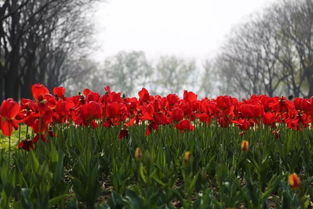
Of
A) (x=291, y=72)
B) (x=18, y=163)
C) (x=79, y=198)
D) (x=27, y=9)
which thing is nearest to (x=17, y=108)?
(x=18, y=163)

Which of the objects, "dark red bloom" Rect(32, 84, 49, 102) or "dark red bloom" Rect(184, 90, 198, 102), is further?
"dark red bloom" Rect(184, 90, 198, 102)

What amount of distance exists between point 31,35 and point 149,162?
70.7 feet

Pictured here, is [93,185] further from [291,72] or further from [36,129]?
[291,72]

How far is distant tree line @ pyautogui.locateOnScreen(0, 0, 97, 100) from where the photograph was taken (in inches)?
767

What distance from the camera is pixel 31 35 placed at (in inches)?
884

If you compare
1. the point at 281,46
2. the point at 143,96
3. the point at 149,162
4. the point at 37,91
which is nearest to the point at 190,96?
the point at 143,96

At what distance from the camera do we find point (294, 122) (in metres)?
4.60

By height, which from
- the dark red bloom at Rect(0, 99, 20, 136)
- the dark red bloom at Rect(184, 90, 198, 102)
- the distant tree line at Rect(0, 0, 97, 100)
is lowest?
the dark red bloom at Rect(0, 99, 20, 136)

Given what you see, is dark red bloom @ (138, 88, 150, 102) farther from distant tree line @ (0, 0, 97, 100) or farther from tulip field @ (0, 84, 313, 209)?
distant tree line @ (0, 0, 97, 100)

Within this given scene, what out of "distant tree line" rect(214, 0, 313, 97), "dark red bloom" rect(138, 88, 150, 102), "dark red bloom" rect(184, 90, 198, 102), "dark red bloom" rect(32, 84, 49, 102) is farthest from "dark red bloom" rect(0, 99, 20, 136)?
"distant tree line" rect(214, 0, 313, 97)

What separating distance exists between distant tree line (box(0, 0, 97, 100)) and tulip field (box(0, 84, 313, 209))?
14036 mm

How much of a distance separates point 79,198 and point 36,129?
787 millimetres

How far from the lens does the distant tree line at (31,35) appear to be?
19484mm

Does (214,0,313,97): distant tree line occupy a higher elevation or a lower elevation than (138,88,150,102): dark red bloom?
higher
